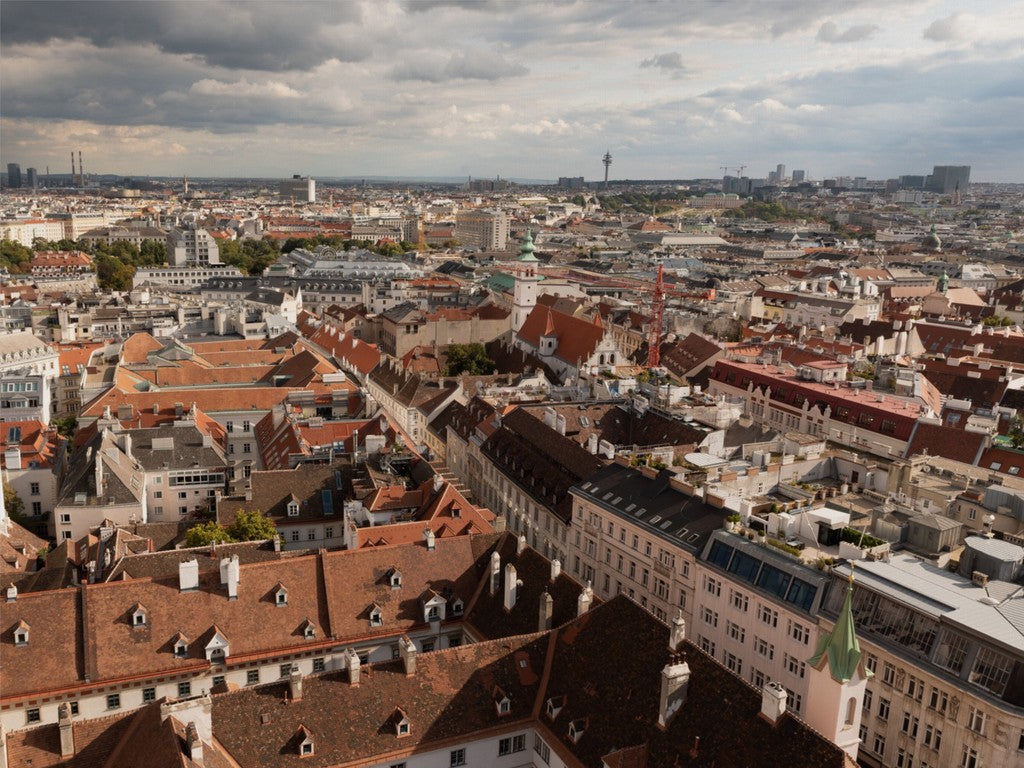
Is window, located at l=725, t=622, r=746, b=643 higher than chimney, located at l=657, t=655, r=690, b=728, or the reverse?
chimney, located at l=657, t=655, r=690, b=728

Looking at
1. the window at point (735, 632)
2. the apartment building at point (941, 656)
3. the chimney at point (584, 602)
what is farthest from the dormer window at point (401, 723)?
the apartment building at point (941, 656)

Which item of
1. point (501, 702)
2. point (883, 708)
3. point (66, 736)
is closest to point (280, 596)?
point (66, 736)

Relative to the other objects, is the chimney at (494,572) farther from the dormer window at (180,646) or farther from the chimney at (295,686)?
the dormer window at (180,646)

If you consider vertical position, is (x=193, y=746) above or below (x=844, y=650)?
below

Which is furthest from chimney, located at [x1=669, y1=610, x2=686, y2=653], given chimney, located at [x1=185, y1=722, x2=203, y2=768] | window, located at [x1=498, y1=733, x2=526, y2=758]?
chimney, located at [x1=185, y1=722, x2=203, y2=768]

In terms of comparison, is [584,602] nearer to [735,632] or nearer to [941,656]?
[735,632]

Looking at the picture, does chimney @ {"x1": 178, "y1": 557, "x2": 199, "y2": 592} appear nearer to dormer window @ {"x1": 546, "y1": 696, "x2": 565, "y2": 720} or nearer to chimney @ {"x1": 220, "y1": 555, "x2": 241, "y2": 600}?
chimney @ {"x1": 220, "y1": 555, "x2": 241, "y2": 600}

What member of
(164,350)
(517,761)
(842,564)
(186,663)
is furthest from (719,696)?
(164,350)
